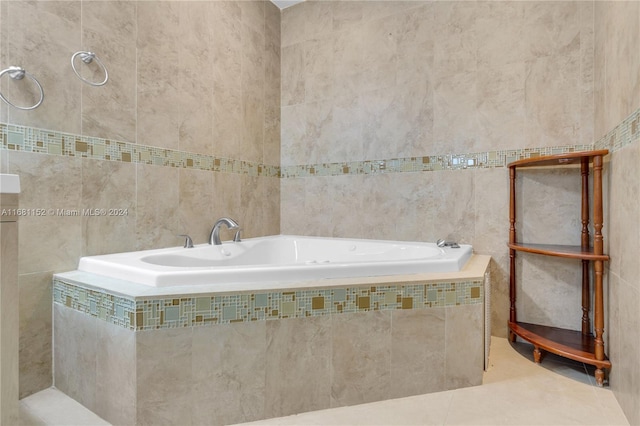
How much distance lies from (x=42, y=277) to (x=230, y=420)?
41.2 inches

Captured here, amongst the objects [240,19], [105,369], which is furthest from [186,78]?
[105,369]

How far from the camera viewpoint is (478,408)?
4.51ft

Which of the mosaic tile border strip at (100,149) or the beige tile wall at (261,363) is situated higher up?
the mosaic tile border strip at (100,149)

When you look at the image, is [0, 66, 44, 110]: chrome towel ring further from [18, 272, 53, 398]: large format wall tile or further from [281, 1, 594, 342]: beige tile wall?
[281, 1, 594, 342]: beige tile wall

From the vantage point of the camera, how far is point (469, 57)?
89.0 inches

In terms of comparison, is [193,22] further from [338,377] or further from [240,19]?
[338,377]

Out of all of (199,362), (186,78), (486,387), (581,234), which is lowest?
(486,387)

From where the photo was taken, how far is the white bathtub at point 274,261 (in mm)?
1339

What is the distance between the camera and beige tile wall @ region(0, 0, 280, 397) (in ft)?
4.92

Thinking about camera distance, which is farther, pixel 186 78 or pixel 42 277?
pixel 186 78

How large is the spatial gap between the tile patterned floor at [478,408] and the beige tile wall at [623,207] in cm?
12

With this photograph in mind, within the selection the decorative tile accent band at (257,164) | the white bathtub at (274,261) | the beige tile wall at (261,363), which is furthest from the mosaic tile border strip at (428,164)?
the beige tile wall at (261,363)

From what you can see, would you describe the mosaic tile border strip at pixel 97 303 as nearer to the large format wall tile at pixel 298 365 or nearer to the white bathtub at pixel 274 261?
the white bathtub at pixel 274 261

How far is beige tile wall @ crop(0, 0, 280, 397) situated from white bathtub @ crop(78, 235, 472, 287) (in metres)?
0.17
